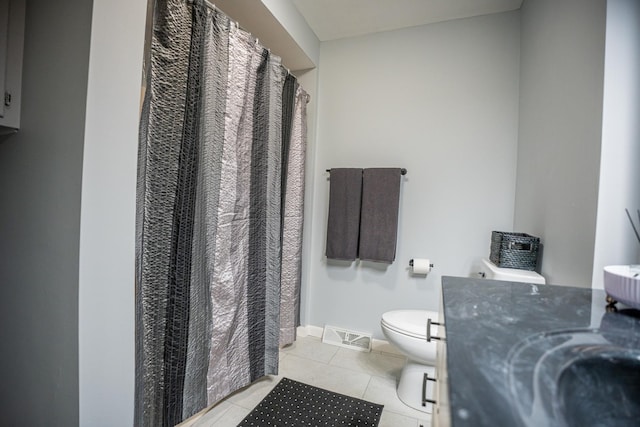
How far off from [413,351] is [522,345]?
106cm

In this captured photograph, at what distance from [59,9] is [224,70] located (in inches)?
21.8

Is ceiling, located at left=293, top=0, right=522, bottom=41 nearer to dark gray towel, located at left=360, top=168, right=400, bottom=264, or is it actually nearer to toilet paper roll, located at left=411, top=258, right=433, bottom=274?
dark gray towel, located at left=360, top=168, right=400, bottom=264

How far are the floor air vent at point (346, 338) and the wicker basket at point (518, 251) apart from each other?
114cm

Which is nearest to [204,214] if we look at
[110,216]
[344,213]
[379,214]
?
[110,216]

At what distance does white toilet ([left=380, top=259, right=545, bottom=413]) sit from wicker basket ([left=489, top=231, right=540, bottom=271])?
0.04 m

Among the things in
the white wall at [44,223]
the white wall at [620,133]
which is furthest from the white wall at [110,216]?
the white wall at [620,133]

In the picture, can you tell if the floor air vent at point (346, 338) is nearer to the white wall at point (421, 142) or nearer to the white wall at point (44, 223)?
the white wall at point (421, 142)

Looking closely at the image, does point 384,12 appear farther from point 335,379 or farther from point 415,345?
point 335,379

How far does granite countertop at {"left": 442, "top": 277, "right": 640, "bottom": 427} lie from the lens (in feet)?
1.01

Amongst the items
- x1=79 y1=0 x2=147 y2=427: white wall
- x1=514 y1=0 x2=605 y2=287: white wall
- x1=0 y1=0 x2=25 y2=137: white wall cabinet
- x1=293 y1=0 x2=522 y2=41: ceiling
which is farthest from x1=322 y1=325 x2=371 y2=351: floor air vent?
x1=293 y1=0 x2=522 y2=41: ceiling

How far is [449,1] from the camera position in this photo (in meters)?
1.69

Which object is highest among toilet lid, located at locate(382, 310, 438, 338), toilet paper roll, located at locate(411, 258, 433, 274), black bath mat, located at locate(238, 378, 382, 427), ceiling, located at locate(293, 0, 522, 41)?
ceiling, located at locate(293, 0, 522, 41)

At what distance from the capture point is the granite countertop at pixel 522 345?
31 centimetres

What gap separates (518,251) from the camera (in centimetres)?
131
